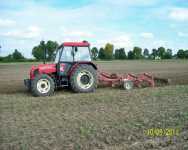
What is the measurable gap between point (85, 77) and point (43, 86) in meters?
1.48

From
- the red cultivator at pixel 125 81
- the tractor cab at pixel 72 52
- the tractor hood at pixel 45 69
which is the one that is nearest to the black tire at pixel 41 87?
the tractor hood at pixel 45 69

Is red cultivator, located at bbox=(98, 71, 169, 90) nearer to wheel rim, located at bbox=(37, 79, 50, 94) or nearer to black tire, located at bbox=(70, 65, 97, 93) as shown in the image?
black tire, located at bbox=(70, 65, 97, 93)

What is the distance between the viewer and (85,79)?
1077 cm

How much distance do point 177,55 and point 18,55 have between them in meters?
37.7

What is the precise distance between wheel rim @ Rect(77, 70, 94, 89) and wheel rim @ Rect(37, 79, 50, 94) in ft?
3.48

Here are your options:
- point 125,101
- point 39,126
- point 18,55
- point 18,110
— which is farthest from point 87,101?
point 18,55

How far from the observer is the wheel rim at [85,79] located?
10.6m

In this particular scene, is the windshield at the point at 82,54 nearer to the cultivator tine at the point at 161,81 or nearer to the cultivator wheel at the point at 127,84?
the cultivator wheel at the point at 127,84

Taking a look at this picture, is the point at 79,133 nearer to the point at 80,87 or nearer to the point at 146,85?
the point at 80,87

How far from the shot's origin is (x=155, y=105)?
7.64 meters

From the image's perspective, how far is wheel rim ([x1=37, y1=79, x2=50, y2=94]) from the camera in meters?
10.1

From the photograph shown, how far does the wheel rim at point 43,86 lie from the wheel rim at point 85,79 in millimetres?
1061
